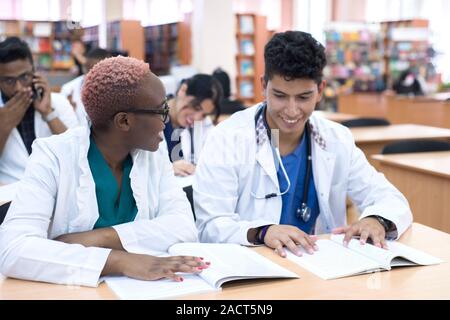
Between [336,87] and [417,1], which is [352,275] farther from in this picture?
[417,1]

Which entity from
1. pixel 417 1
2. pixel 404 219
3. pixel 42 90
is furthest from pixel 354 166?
pixel 417 1

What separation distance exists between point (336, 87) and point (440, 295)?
8570 millimetres

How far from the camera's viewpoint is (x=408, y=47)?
9547 millimetres

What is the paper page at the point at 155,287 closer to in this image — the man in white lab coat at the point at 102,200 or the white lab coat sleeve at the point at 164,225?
the man in white lab coat at the point at 102,200

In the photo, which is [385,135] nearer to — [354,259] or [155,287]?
[354,259]

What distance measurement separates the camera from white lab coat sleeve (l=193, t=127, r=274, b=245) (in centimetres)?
170

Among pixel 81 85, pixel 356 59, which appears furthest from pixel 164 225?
pixel 356 59

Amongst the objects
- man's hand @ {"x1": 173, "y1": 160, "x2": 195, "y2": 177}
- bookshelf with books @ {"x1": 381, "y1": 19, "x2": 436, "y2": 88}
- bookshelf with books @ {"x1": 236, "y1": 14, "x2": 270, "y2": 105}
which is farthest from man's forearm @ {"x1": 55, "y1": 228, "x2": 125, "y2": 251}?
bookshelf with books @ {"x1": 381, "y1": 19, "x2": 436, "y2": 88}

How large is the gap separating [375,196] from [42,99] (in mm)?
1750

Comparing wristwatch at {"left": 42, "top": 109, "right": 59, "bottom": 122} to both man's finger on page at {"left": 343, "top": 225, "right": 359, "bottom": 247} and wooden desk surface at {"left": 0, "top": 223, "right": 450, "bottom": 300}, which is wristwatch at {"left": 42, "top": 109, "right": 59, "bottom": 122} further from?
man's finger on page at {"left": 343, "top": 225, "right": 359, "bottom": 247}

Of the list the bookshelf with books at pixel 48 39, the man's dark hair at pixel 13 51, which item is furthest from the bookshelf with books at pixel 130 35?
the man's dark hair at pixel 13 51

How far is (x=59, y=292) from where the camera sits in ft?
3.93

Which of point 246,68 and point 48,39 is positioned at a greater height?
point 48,39

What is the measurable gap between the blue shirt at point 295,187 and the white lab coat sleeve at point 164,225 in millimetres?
Answer: 414
